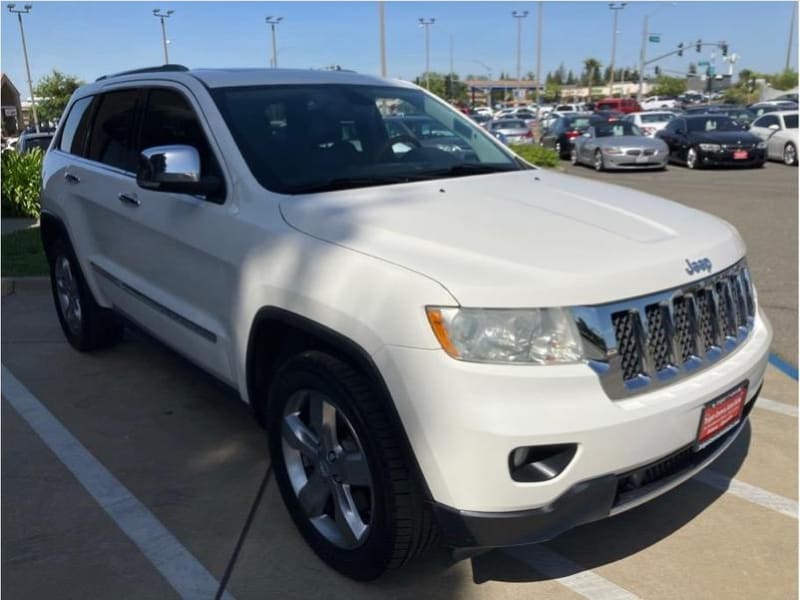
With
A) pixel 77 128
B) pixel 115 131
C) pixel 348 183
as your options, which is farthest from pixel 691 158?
pixel 348 183

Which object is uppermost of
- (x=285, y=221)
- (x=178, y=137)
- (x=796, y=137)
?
(x=178, y=137)

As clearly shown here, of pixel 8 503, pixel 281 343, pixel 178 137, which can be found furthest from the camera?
pixel 178 137

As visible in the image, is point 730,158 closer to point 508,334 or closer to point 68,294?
point 68,294

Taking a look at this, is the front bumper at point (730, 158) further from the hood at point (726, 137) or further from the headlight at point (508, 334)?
the headlight at point (508, 334)

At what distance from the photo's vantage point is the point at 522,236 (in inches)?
102

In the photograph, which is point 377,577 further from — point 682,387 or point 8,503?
point 8,503

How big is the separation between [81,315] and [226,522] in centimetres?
255

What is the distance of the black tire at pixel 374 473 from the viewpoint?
95.4 inches

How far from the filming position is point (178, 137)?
3748 mm

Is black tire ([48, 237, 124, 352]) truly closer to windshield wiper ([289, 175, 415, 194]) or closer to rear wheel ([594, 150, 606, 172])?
windshield wiper ([289, 175, 415, 194])

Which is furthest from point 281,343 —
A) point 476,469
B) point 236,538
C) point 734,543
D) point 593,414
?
point 734,543

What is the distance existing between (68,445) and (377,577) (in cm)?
212

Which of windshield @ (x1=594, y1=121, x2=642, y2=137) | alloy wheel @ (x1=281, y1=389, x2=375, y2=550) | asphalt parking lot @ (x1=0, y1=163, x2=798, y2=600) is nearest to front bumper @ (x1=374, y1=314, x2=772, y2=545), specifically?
alloy wheel @ (x1=281, y1=389, x2=375, y2=550)

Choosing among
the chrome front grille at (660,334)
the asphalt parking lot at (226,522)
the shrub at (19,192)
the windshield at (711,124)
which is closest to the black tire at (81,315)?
the asphalt parking lot at (226,522)
